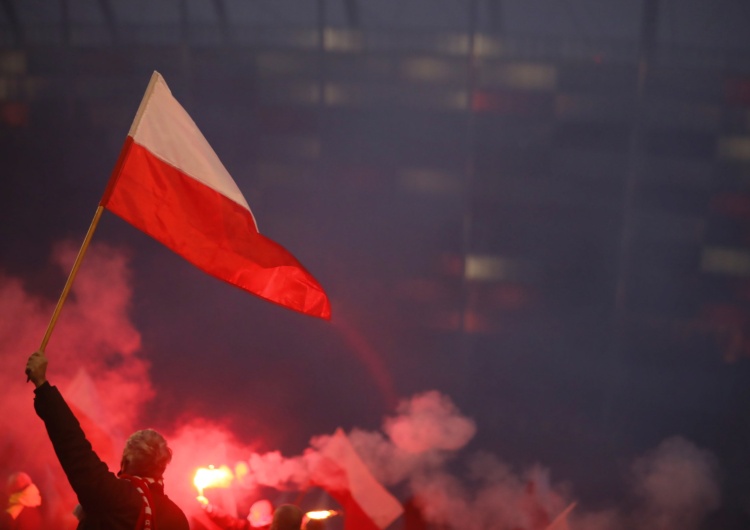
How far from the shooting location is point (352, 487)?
540 centimetres

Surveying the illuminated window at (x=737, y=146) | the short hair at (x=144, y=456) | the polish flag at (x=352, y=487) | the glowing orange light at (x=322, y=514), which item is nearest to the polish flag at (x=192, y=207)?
the short hair at (x=144, y=456)

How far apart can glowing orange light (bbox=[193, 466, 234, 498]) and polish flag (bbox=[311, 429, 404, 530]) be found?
1.92 feet

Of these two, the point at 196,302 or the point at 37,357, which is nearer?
the point at 37,357

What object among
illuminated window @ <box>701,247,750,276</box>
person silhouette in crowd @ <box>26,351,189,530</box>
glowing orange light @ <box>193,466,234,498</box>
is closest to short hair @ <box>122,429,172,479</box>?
person silhouette in crowd @ <box>26,351,189,530</box>

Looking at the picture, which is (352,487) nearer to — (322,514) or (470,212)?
(322,514)

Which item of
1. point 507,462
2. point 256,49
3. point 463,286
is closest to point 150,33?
point 256,49

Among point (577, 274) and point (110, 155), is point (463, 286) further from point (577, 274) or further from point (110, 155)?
point (110, 155)

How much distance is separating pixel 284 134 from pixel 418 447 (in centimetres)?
237

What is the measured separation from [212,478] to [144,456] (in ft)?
12.0

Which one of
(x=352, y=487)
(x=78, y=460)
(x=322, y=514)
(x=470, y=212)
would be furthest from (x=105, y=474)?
(x=470, y=212)

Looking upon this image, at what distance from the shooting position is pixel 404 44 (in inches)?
213

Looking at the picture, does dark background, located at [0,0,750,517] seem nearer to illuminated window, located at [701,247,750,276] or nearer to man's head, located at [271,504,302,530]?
illuminated window, located at [701,247,750,276]

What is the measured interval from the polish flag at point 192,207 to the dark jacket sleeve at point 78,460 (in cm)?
96

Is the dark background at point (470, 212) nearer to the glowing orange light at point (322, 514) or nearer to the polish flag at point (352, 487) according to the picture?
the polish flag at point (352, 487)
